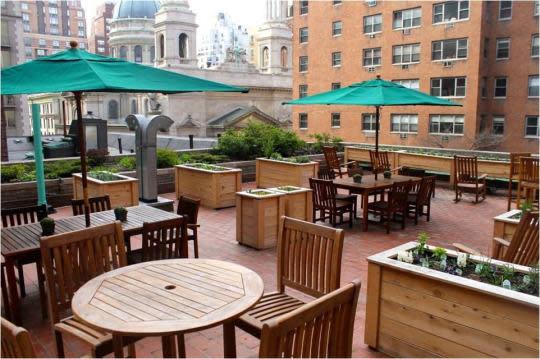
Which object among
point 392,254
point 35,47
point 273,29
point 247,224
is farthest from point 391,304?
point 35,47

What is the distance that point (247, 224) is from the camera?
7.13 metres

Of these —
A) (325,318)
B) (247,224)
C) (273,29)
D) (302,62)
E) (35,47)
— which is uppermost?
(35,47)

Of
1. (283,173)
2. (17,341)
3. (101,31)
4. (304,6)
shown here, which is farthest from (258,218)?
(101,31)

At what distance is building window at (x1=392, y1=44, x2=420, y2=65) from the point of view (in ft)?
110

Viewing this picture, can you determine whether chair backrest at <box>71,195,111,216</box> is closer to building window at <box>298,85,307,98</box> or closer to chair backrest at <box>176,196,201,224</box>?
chair backrest at <box>176,196,201,224</box>

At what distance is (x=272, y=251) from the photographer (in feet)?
22.7

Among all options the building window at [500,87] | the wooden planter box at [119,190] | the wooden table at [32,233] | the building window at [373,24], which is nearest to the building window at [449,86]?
the building window at [500,87]

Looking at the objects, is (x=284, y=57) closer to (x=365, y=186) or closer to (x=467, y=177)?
(x=467, y=177)

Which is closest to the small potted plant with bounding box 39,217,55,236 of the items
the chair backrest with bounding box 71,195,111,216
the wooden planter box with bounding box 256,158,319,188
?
the chair backrest with bounding box 71,195,111,216

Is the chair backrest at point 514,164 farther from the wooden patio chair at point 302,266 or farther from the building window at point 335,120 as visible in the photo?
the building window at point 335,120

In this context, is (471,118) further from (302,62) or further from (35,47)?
(35,47)

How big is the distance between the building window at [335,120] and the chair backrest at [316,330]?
36978mm

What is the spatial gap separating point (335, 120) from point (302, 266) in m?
36.0

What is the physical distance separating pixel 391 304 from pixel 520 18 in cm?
3378
